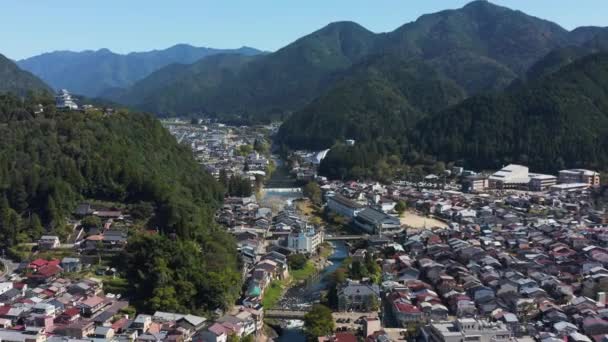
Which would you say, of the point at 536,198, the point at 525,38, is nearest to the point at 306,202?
the point at 536,198

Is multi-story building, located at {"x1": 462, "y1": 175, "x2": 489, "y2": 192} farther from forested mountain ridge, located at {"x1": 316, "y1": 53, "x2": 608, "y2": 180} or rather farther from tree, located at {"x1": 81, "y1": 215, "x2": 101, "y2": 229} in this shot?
tree, located at {"x1": 81, "y1": 215, "x2": 101, "y2": 229}

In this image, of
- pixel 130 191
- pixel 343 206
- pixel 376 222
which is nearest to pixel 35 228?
pixel 130 191

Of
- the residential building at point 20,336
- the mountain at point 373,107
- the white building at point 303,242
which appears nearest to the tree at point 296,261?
the white building at point 303,242

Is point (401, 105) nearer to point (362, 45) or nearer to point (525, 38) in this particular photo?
point (525, 38)

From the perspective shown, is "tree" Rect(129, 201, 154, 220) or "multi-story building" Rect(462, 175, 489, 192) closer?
"tree" Rect(129, 201, 154, 220)

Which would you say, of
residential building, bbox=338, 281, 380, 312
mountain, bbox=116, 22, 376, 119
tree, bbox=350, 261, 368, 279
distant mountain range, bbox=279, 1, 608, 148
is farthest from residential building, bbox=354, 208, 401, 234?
mountain, bbox=116, 22, 376, 119

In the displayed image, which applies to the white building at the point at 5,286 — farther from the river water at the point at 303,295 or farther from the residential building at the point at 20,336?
the river water at the point at 303,295

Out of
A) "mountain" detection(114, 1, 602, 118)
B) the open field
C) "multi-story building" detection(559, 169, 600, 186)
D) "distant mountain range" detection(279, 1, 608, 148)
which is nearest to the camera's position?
the open field

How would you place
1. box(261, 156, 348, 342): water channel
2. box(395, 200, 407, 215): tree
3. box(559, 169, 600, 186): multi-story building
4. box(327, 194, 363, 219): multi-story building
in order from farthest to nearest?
box(559, 169, 600, 186): multi-story building
box(395, 200, 407, 215): tree
box(327, 194, 363, 219): multi-story building
box(261, 156, 348, 342): water channel
